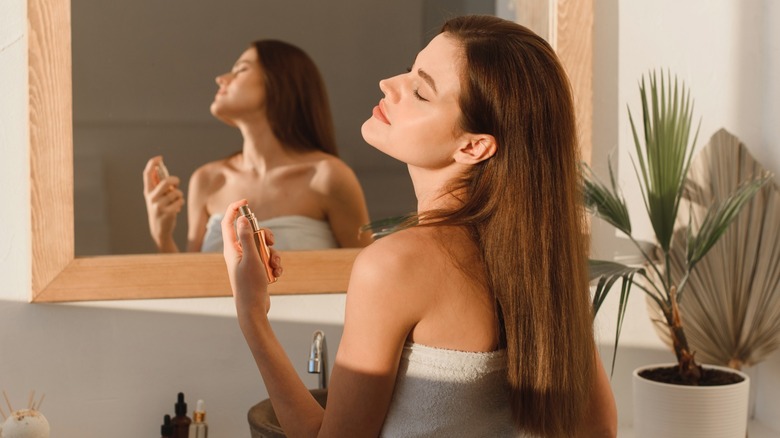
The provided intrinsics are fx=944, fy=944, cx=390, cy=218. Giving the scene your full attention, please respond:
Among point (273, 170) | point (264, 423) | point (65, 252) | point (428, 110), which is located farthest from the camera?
point (273, 170)

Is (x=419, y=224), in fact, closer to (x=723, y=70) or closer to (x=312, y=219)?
(x=312, y=219)

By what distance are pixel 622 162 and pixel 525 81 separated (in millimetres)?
1044

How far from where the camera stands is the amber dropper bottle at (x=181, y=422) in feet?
5.77

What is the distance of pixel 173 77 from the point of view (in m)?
1.74

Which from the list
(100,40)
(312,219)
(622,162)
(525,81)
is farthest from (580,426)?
(100,40)

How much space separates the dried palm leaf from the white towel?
3.44ft

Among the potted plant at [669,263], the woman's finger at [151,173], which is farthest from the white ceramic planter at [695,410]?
the woman's finger at [151,173]

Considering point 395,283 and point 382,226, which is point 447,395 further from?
point 382,226

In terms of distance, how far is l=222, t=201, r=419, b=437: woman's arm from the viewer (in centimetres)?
102

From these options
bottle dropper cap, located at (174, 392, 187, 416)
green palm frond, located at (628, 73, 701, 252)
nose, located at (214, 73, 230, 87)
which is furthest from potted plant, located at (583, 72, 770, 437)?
bottle dropper cap, located at (174, 392, 187, 416)

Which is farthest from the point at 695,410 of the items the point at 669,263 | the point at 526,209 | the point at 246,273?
the point at 246,273

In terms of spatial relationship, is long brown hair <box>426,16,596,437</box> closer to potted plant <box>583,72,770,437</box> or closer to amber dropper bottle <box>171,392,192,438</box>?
potted plant <box>583,72,770,437</box>

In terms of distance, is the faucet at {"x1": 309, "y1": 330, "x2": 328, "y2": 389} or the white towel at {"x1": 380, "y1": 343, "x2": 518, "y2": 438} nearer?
the white towel at {"x1": 380, "y1": 343, "x2": 518, "y2": 438}

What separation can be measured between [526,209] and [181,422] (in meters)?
0.96
